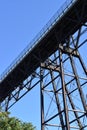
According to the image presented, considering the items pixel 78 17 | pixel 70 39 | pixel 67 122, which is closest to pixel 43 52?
pixel 70 39

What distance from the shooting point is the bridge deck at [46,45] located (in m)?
26.5

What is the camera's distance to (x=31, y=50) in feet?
99.4

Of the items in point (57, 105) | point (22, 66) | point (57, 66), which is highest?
point (22, 66)

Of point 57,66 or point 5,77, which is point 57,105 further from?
point 5,77

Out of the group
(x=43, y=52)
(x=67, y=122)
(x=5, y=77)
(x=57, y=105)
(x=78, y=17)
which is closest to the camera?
(x=67, y=122)

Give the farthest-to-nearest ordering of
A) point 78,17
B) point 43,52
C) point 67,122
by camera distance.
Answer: point 43,52
point 78,17
point 67,122

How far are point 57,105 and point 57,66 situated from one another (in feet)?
10.8

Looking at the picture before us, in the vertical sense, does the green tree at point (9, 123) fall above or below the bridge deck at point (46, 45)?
below

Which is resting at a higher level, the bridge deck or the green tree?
the bridge deck

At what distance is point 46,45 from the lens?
29.6m

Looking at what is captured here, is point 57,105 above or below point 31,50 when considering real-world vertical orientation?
below

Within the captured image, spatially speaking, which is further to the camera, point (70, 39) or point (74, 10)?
point (70, 39)

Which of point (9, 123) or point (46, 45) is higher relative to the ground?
point (46, 45)

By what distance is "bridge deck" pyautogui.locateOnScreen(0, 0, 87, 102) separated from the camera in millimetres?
26531
